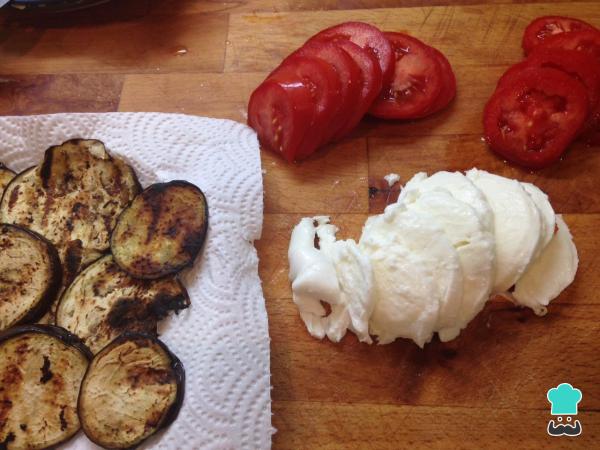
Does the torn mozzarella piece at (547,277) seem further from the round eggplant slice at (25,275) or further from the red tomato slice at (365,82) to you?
the round eggplant slice at (25,275)

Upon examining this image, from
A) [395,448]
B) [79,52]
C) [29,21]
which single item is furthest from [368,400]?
[29,21]

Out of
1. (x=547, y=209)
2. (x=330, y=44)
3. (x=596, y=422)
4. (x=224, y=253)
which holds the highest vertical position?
(x=330, y=44)

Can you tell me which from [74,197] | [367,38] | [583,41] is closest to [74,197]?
[74,197]

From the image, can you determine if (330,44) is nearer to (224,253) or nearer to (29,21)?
(224,253)

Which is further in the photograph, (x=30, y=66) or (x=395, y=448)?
(x=30, y=66)

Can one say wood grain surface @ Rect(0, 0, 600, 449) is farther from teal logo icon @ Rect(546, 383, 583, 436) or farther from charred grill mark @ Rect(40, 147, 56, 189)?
charred grill mark @ Rect(40, 147, 56, 189)

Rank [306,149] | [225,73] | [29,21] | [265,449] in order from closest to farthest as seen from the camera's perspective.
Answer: [265,449]
[306,149]
[225,73]
[29,21]

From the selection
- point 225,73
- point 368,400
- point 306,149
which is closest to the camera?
point 368,400
